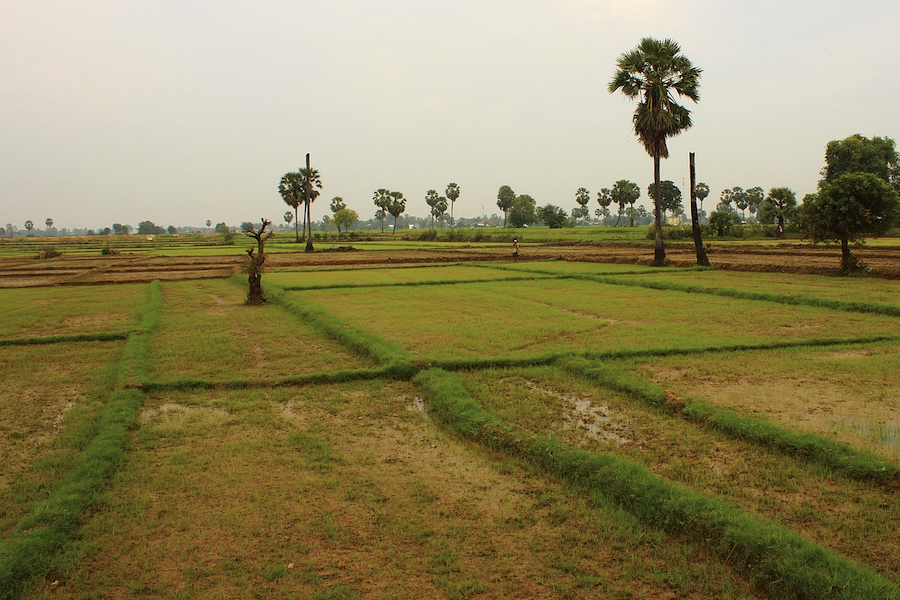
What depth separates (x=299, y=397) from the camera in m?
9.14

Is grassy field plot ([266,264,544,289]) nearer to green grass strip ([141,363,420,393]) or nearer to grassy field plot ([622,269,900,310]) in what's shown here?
grassy field plot ([622,269,900,310])

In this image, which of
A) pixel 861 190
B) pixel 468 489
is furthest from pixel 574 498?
pixel 861 190

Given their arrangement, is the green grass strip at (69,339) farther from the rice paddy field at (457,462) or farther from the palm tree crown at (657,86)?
the palm tree crown at (657,86)

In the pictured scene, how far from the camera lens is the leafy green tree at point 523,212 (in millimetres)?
126312

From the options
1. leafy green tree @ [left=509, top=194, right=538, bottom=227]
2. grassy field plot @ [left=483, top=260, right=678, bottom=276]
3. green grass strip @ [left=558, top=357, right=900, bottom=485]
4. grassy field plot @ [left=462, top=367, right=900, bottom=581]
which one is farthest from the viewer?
leafy green tree @ [left=509, top=194, right=538, bottom=227]

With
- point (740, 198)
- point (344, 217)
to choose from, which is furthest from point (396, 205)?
point (740, 198)

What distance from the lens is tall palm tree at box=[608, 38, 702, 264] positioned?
30.3 meters

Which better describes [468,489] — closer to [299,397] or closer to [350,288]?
[299,397]

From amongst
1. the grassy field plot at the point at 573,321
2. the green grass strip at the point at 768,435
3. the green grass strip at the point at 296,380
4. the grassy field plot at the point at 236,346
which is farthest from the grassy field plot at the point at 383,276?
the green grass strip at the point at 768,435

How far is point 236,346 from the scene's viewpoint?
12.6m

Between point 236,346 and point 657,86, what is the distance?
84.6 feet

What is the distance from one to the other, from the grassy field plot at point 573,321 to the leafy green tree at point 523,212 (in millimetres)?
106469

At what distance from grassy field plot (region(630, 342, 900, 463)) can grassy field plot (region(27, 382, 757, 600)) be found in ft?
11.0

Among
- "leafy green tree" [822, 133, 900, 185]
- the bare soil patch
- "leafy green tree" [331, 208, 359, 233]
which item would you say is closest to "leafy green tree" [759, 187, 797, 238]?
"leafy green tree" [822, 133, 900, 185]
